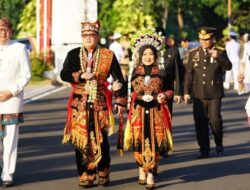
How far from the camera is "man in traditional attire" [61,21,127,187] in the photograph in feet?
31.6

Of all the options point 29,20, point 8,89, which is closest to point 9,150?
point 8,89

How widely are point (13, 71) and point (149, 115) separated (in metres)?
1.56

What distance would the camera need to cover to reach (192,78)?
1266cm

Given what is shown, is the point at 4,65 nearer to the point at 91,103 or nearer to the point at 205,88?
the point at 91,103

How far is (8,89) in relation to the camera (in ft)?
31.8

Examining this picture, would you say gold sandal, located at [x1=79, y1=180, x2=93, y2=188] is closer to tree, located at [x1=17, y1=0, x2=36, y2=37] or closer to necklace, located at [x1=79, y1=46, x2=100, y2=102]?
necklace, located at [x1=79, y1=46, x2=100, y2=102]

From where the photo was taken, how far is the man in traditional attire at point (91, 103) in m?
9.64

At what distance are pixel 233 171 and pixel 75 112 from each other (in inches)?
94.0

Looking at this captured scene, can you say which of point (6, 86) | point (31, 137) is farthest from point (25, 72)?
point (31, 137)

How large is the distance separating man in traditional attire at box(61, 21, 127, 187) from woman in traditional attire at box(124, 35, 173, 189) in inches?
8.1

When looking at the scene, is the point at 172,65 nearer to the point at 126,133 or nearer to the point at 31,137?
the point at 126,133

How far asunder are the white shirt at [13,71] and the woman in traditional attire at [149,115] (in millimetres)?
1229

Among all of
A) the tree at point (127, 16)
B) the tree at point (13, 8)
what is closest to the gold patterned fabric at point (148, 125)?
the tree at point (127, 16)

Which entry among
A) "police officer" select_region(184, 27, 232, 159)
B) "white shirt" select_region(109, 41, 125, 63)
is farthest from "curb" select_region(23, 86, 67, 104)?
"police officer" select_region(184, 27, 232, 159)
